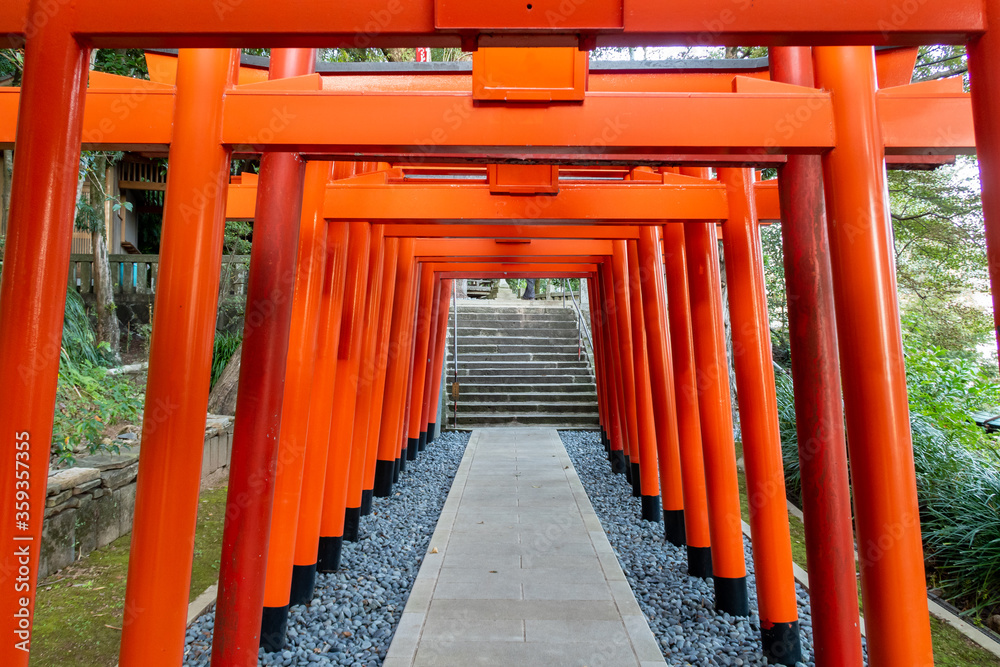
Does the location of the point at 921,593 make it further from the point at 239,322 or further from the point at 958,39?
the point at 239,322

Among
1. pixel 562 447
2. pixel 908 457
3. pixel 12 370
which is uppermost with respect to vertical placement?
pixel 12 370

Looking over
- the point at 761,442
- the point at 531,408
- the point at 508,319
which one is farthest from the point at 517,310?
the point at 761,442

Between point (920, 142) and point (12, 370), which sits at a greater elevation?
point (920, 142)

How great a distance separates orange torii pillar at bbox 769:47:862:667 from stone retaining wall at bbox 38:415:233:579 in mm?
4560

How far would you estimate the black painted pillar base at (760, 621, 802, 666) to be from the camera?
3.66m

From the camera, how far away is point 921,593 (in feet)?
7.68

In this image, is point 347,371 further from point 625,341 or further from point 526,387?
point 526,387

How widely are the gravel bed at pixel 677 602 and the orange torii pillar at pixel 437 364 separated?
4815mm

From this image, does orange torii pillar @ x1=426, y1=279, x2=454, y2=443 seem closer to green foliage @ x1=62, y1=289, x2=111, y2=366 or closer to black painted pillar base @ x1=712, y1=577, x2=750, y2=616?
green foliage @ x1=62, y1=289, x2=111, y2=366

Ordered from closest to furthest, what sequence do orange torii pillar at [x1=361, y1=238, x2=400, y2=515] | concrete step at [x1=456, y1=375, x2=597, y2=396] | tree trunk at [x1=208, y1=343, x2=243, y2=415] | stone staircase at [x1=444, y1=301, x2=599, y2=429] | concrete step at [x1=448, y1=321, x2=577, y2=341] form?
orange torii pillar at [x1=361, y1=238, x2=400, y2=515]
tree trunk at [x1=208, y1=343, x2=243, y2=415]
stone staircase at [x1=444, y1=301, x2=599, y2=429]
concrete step at [x1=456, y1=375, x2=597, y2=396]
concrete step at [x1=448, y1=321, x2=577, y2=341]

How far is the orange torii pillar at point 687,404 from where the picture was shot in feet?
15.0

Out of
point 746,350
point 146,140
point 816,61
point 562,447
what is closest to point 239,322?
point 562,447

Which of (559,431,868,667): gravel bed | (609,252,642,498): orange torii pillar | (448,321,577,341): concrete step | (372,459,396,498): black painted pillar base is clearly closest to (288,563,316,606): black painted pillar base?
(559,431,868,667): gravel bed

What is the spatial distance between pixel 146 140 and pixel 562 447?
8601 mm
